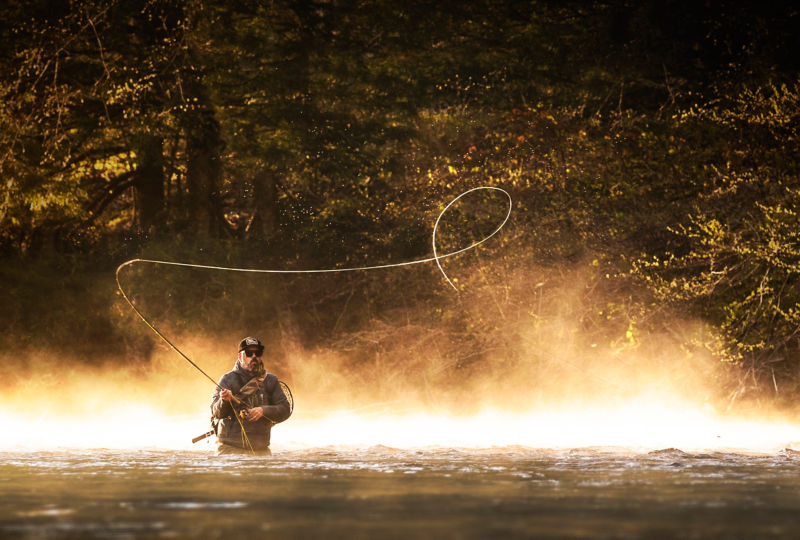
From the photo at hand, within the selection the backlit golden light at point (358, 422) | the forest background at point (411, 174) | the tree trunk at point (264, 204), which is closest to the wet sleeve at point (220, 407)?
the backlit golden light at point (358, 422)

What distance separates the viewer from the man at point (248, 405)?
1284 cm

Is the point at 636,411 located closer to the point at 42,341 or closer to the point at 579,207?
the point at 579,207

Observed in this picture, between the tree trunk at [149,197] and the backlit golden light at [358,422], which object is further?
the tree trunk at [149,197]

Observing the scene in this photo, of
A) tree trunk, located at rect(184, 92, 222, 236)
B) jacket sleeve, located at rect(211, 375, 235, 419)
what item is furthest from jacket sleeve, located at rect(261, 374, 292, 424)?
tree trunk, located at rect(184, 92, 222, 236)

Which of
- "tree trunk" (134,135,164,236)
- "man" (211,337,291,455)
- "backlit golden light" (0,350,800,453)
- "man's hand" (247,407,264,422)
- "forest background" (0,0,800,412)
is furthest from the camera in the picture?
"tree trunk" (134,135,164,236)

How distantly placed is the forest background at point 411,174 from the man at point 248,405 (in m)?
6.24

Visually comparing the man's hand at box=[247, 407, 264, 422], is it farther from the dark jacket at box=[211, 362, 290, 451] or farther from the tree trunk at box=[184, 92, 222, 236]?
the tree trunk at box=[184, 92, 222, 236]

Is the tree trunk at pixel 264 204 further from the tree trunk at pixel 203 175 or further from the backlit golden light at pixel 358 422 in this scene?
the backlit golden light at pixel 358 422

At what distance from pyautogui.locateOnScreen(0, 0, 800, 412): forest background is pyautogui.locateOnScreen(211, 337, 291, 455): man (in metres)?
6.24

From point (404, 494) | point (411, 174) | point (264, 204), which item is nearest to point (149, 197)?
point (264, 204)

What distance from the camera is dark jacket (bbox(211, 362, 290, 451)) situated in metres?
12.9

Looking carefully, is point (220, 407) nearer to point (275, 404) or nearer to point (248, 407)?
point (248, 407)

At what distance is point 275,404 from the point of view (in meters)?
13.0

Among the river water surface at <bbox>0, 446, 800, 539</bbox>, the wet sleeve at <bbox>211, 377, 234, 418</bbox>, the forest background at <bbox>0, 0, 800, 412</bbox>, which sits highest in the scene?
the forest background at <bbox>0, 0, 800, 412</bbox>
